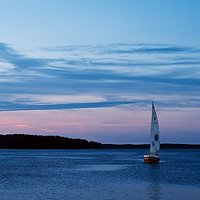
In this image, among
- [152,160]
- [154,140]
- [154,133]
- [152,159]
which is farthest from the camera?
[152,160]

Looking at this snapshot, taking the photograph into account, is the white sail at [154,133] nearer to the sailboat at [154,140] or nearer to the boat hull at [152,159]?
the sailboat at [154,140]

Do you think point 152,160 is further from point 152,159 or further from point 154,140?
point 154,140

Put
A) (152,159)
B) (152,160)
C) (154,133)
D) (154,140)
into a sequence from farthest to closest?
(152,160) < (152,159) < (154,140) < (154,133)

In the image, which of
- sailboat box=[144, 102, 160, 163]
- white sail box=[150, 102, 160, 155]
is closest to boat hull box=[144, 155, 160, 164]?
sailboat box=[144, 102, 160, 163]

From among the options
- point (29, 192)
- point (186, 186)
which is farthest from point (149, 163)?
point (29, 192)

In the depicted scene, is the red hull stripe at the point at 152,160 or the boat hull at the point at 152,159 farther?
the red hull stripe at the point at 152,160

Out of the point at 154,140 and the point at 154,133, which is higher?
the point at 154,133

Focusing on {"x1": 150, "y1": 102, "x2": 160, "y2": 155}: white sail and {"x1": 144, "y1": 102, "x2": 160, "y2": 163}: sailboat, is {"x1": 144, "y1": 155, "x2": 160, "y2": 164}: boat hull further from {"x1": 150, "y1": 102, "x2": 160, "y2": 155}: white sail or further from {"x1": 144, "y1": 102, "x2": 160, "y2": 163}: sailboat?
{"x1": 150, "y1": 102, "x2": 160, "y2": 155}: white sail

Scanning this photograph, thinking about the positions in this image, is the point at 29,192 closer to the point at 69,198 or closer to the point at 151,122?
the point at 69,198

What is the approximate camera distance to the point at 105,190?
41.7 meters

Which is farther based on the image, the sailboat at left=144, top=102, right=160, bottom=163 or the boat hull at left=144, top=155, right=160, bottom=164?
the boat hull at left=144, top=155, right=160, bottom=164

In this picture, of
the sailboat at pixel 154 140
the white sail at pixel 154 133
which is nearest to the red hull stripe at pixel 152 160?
the sailboat at pixel 154 140

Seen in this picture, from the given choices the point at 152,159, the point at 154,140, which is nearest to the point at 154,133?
the point at 154,140

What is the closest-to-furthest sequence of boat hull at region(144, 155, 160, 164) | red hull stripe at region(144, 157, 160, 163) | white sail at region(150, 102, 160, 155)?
1. white sail at region(150, 102, 160, 155)
2. boat hull at region(144, 155, 160, 164)
3. red hull stripe at region(144, 157, 160, 163)
